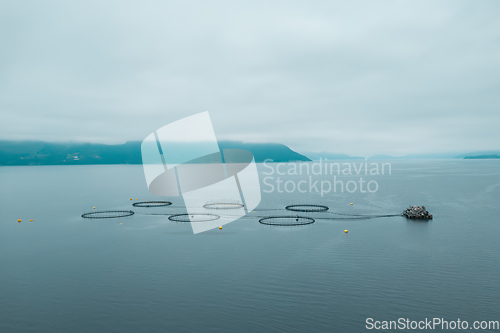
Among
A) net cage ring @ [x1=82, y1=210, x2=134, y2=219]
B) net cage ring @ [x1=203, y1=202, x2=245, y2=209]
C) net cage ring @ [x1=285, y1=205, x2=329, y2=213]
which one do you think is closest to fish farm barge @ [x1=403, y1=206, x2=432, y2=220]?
net cage ring @ [x1=285, y1=205, x2=329, y2=213]

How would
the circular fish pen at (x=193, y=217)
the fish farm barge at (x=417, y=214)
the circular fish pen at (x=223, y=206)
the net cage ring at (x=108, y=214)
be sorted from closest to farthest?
1. the circular fish pen at (x=193, y=217)
2. the fish farm barge at (x=417, y=214)
3. the net cage ring at (x=108, y=214)
4. the circular fish pen at (x=223, y=206)

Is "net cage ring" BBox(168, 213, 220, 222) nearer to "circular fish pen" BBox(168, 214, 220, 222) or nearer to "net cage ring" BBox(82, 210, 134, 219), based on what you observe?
"circular fish pen" BBox(168, 214, 220, 222)

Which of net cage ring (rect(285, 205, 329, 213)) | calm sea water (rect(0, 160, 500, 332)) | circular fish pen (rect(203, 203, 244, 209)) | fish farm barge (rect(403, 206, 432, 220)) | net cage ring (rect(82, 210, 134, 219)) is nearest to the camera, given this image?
calm sea water (rect(0, 160, 500, 332))

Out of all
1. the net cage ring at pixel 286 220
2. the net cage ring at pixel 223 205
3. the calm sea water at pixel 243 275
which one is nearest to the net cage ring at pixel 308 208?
the net cage ring at pixel 286 220

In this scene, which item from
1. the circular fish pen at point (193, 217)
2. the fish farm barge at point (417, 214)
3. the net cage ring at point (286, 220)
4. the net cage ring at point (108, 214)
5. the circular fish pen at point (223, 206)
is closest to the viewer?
the net cage ring at point (286, 220)

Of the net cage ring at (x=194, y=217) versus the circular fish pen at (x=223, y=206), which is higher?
the net cage ring at (x=194, y=217)

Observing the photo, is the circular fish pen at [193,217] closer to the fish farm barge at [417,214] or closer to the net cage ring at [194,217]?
the net cage ring at [194,217]

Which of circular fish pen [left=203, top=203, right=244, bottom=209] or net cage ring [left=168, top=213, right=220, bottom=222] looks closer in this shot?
net cage ring [left=168, top=213, right=220, bottom=222]

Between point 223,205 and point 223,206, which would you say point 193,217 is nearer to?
point 223,206
